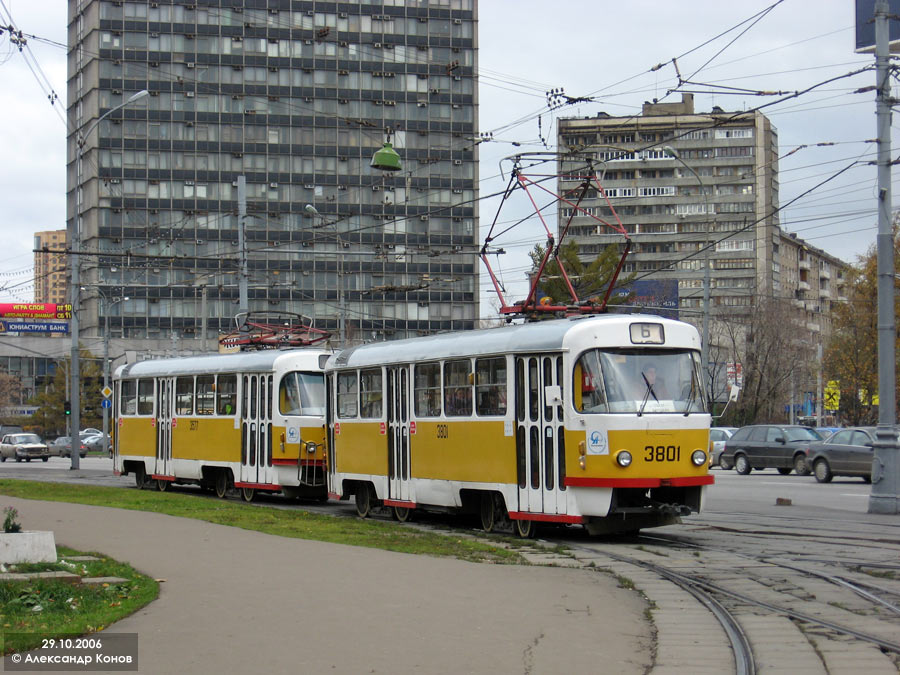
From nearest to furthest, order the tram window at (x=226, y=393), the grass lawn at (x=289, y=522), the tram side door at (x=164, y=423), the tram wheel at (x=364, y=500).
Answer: the grass lawn at (x=289, y=522) < the tram wheel at (x=364, y=500) < the tram window at (x=226, y=393) < the tram side door at (x=164, y=423)

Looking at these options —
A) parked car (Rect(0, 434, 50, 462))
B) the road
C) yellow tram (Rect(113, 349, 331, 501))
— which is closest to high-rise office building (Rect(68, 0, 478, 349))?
parked car (Rect(0, 434, 50, 462))

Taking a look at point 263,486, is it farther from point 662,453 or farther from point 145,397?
point 662,453

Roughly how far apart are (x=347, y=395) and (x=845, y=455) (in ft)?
47.7

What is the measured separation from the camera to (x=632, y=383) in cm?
1546

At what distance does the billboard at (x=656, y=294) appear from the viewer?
5862cm

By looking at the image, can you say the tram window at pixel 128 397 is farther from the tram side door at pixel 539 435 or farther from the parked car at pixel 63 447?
the parked car at pixel 63 447

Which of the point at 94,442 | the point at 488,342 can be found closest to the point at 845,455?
the point at 488,342

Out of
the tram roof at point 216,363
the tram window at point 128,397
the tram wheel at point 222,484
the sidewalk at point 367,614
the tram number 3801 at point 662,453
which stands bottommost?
the tram wheel at point 222,484

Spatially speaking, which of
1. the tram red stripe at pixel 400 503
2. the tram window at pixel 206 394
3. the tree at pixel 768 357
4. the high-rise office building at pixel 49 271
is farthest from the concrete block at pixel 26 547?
the tree at pixel 768 357

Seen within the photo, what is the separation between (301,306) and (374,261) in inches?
262

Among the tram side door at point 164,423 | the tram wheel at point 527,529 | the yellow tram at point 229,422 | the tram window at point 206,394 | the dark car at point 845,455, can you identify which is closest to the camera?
the tram wheel at point 527,529

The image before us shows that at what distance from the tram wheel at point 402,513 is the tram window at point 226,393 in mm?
6584

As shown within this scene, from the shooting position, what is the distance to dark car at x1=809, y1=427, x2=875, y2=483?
29.8 meters

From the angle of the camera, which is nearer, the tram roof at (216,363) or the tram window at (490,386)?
the tram window at (490,386)
